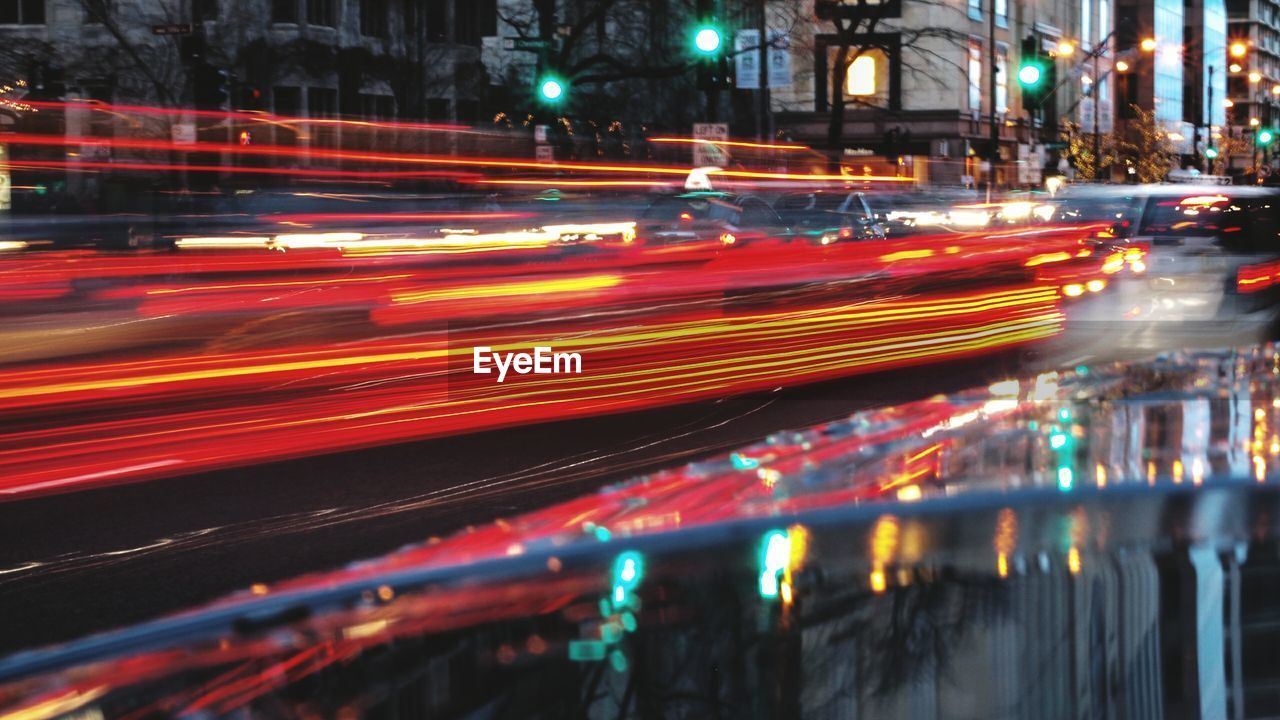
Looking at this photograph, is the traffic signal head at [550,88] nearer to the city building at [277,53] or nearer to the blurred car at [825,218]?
the city building at [277,53]

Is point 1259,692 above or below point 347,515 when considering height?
above

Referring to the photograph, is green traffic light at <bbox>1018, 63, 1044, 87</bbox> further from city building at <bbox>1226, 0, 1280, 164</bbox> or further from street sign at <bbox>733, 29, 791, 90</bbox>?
city building at <bbox>1226, 0, 1280, 164</bbox>

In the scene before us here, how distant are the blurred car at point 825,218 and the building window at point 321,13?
33.4m

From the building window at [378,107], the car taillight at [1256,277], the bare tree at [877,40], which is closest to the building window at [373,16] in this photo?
the building window at [378,107]

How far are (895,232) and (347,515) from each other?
32.4 ft

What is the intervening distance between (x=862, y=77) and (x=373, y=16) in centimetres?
2244

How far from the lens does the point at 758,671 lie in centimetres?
192

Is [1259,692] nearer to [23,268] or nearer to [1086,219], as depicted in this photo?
[23,268]

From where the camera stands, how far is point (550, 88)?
26.9 meters

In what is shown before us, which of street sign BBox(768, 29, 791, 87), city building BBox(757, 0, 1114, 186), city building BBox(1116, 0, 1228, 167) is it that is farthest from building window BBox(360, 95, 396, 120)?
city building BBox(1116, 0, 1228, 167)

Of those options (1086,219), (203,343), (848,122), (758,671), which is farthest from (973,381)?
(848,122)

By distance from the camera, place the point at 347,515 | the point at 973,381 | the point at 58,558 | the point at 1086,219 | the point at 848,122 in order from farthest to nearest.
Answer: the point at 848,122, the point at 1086,219, the point at 973,381, the point at 347,515, the point at 58,558

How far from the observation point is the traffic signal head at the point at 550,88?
26844mm

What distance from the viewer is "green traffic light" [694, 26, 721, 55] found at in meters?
23.7
